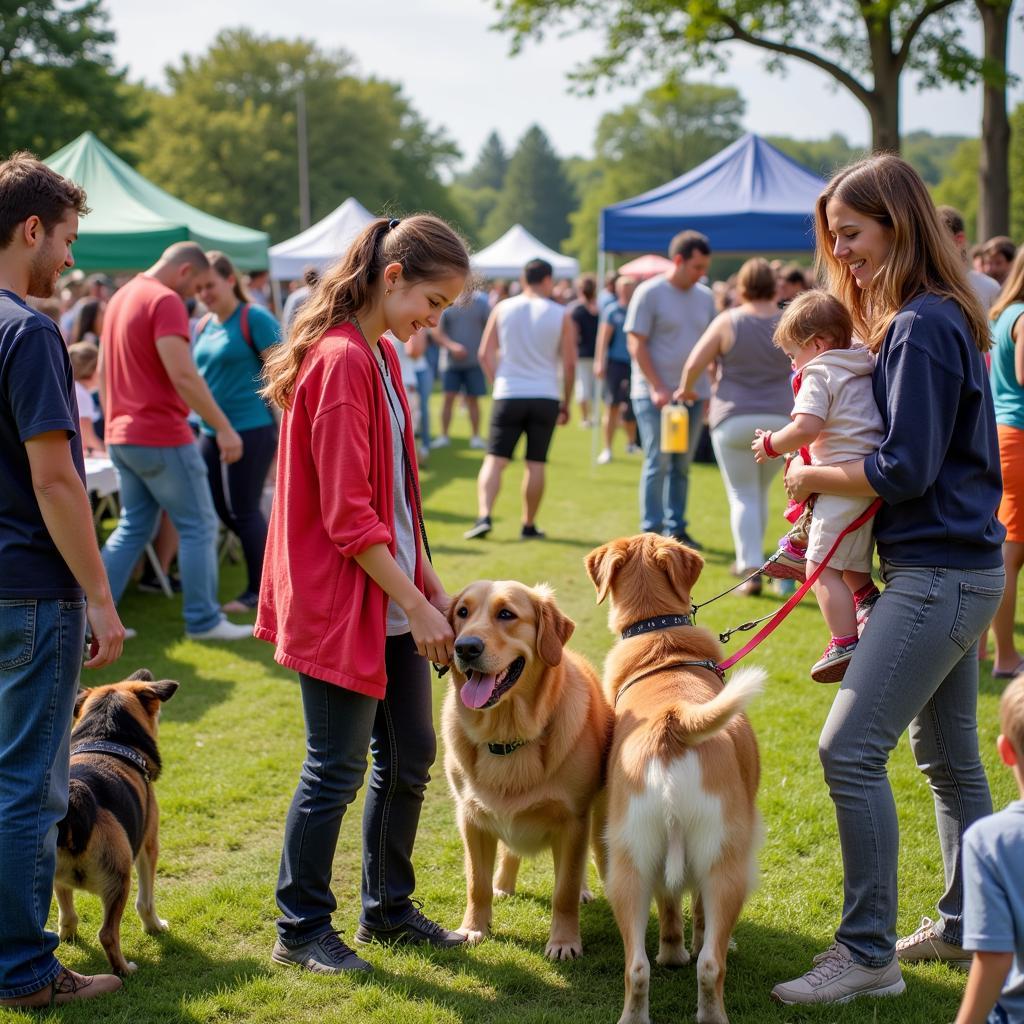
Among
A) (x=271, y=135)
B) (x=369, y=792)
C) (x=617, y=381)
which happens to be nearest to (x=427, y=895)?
(x=369, y=792)

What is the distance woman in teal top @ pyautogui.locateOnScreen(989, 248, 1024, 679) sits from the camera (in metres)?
5.52

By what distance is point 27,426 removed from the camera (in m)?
2.79

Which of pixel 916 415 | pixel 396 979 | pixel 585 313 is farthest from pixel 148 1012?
pixel 585 313

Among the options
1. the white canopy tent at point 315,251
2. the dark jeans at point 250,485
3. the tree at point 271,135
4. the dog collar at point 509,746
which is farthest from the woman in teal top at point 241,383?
the tree at point 271,135

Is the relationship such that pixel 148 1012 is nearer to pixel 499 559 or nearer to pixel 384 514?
pixel 384 514

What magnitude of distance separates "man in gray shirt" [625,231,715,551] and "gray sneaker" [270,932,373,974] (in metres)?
6.13

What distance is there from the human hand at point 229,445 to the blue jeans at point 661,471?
3.50m

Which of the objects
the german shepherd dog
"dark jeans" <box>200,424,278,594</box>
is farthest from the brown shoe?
"dark jeans" <box>200,424,278,594</box>

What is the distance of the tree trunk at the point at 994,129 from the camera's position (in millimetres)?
16438

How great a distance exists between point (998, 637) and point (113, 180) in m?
10.4

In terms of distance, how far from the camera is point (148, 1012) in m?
3.12

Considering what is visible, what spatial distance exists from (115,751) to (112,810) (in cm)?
30

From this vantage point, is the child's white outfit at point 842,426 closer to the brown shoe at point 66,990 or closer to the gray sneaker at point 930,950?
the gray sneaker at point 930,950

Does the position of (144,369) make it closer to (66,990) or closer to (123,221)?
(66,990)
